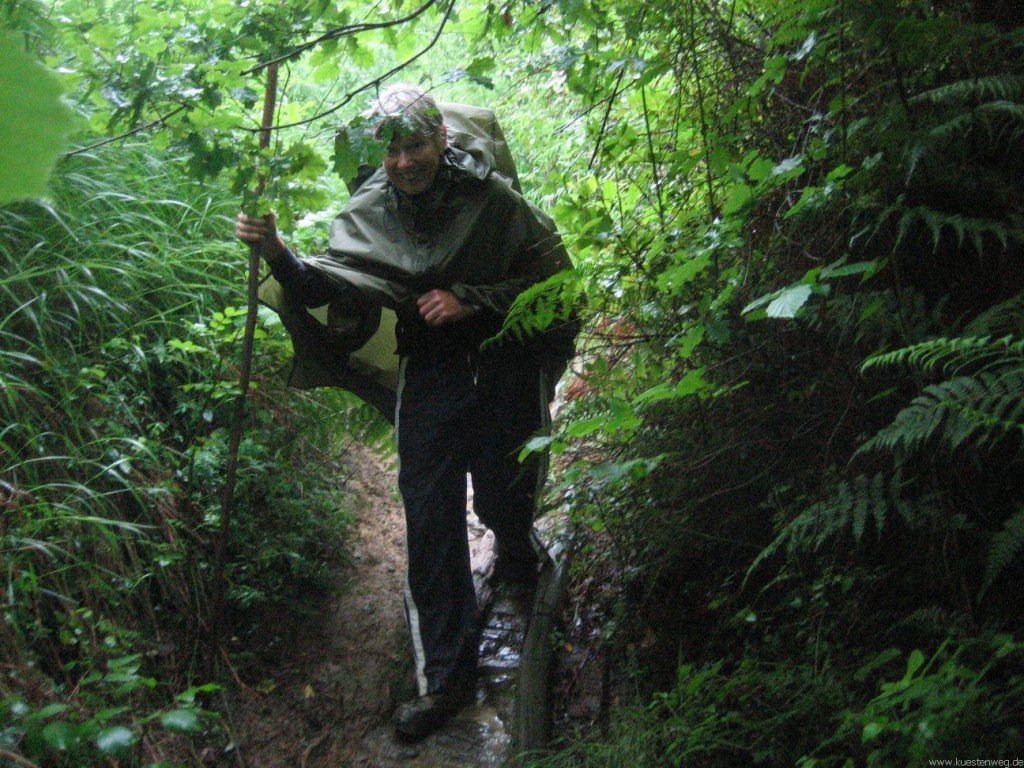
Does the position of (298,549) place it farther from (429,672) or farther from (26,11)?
(26,11)

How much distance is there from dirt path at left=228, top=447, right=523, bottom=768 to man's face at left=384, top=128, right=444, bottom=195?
211 centimetres

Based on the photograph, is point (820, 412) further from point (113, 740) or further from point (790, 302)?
point (113, 740)

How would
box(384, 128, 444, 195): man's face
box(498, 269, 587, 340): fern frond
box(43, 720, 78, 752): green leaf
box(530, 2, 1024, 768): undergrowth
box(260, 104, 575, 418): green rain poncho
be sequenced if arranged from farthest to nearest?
box(260, 104, 575, 418): green rain poncho → box(384, 128, 444, 195): man's face → box(498, 269, 587, 340): fern frond → box(530, 2, 1024, 768): undergrowth → box(43, 720, 78, 752): green leaf

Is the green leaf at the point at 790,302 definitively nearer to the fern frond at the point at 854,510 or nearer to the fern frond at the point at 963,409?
the fern frond at the point at 963,409

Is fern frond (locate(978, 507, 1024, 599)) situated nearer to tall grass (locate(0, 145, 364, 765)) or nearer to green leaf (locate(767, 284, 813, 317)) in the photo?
green leaf (locate(767, 284, 813, 317))

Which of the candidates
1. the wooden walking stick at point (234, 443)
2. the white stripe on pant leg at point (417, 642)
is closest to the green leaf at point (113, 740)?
the wooden walking stick at point (234, 443)

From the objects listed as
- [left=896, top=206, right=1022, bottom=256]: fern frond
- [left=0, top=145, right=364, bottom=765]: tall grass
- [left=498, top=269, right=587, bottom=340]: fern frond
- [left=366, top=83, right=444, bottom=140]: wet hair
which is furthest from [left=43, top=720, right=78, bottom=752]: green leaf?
[left=896, top=206, right=1022, bottom=256]: fern frond

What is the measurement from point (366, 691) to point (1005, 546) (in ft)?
A: 9.49

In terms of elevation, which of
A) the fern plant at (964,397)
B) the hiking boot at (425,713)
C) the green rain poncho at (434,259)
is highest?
the green rain poncho at (434,259)

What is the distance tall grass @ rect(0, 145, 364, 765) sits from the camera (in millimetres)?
3367

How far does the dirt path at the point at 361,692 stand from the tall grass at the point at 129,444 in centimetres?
27

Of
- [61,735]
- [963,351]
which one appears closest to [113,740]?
[61,735]

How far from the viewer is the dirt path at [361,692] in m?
3.71

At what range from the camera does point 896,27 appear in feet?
8.59
